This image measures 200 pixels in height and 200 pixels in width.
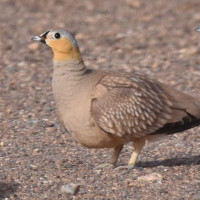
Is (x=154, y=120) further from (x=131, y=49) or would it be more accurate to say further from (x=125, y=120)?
(x=131, y=49)

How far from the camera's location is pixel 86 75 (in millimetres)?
6410

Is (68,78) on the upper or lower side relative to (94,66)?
upper

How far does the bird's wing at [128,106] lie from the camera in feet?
20.4

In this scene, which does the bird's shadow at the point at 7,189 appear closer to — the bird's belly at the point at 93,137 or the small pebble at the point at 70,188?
the small pebble at the point at 70,188

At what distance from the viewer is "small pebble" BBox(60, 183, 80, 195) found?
5945 millimetres

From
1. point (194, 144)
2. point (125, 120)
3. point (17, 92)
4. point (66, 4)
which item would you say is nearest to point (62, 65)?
point (125, 120)

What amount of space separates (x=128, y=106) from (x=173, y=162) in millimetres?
980

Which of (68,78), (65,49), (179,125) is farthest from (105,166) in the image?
(65,49)

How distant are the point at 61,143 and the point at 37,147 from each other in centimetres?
35

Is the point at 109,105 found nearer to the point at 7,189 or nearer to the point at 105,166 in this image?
the point at 105,166

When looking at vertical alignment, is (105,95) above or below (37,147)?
above

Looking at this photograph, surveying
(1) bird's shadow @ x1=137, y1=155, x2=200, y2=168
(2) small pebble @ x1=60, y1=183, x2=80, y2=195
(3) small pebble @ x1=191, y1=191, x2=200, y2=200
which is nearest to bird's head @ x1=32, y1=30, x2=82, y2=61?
(2) small pebble @ x1=60, y1=183, x2=80, y2=195

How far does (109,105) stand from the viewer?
6273 mm

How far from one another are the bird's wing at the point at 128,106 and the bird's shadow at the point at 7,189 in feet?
3.22
